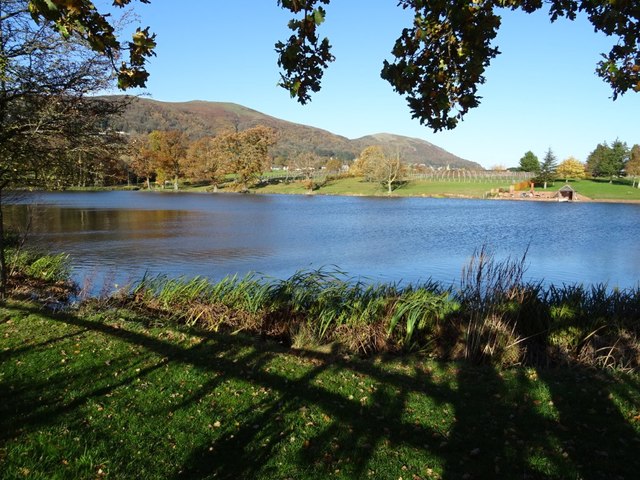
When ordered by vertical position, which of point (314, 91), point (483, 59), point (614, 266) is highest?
point (483, 59)

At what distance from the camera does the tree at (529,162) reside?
9199 cm

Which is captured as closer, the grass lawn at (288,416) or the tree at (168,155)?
the grass lawn at (288,416)

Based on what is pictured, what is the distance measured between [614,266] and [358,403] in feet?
60.2

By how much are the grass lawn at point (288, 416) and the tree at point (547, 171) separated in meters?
81.7

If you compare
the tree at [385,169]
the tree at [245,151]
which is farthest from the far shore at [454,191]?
the tree at [245,151]

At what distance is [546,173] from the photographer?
269ft

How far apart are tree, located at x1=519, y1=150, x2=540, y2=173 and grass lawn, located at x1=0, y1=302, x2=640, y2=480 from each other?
91603mm

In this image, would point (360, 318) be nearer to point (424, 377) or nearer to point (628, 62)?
point (424, 377)

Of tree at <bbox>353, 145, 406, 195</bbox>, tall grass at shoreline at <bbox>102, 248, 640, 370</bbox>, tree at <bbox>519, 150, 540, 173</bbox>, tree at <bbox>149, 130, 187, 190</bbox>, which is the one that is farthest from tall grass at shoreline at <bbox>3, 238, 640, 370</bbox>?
tree at <bbox>519, 150, 540, 173</bbox>

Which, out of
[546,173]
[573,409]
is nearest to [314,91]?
[573,409]

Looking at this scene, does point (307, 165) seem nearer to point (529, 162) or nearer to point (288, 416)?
point (529, 162)

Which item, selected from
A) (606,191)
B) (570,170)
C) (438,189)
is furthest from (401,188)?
(570,170)

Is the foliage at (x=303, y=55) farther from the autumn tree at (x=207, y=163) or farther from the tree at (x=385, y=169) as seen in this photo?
the autumn tree at (x=207, y=163)

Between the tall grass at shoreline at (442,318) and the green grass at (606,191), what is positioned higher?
the green grass at (606,191)
